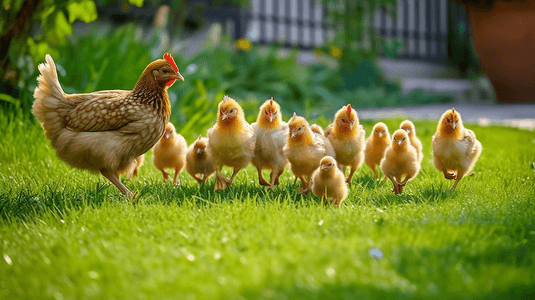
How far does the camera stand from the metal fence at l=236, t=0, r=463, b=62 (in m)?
12.2

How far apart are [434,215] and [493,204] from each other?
1.52 feet

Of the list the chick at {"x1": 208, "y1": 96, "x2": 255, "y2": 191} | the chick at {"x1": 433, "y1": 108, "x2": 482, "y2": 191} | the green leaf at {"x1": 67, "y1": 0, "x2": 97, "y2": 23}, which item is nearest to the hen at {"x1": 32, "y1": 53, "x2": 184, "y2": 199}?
the chick at {"x1": 208, "y1": 96, "x2": 255, "y2": 191}

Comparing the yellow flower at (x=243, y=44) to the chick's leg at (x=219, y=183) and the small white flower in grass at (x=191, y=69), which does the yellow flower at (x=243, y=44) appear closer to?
the small white flower in grass at (x=191, y=69)

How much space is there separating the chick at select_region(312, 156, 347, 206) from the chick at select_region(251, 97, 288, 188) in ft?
1.91

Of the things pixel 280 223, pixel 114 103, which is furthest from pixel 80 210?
pixel 280 223

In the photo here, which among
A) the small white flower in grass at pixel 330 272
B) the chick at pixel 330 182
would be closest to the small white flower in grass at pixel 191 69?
the chick at pixel 330 182

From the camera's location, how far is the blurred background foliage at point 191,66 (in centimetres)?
530

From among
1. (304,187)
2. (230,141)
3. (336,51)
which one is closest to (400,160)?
(304,187)

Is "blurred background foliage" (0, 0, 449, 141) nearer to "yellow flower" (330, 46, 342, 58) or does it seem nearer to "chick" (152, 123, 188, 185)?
"yellow flower" (330, 46, 342, 58)

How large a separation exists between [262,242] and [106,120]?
5.06 feet

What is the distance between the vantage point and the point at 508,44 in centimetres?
1017

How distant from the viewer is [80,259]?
2.42 metres

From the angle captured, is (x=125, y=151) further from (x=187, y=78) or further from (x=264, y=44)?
(x=264, y=44)

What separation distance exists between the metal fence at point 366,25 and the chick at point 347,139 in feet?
24.3
